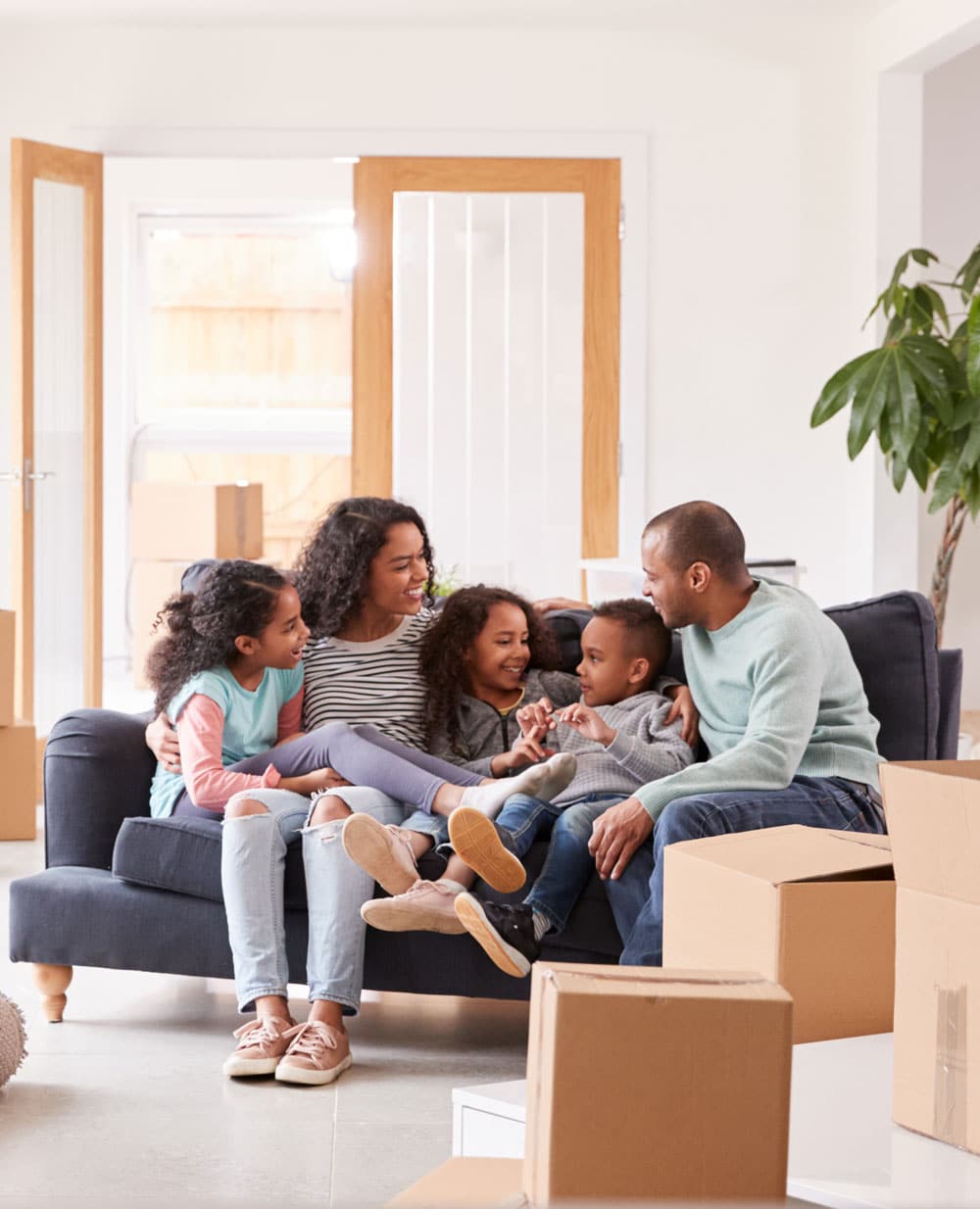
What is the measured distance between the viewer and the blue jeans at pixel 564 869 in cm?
270

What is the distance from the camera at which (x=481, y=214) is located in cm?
582

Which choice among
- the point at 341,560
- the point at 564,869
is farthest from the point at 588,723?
the point at 341,560

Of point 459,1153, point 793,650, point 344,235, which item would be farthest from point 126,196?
point 459,1153

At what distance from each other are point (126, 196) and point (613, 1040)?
7905mm

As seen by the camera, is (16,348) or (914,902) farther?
(16,348)

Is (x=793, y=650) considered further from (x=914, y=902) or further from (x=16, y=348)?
(x=16, y=348)

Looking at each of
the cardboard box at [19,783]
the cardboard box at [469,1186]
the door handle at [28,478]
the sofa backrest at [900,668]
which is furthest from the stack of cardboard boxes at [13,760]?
the cardboard box at [469,1186]

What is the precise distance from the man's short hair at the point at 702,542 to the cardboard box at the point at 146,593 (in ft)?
16.8

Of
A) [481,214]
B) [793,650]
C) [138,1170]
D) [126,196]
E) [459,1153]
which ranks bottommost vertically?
[138,1170]

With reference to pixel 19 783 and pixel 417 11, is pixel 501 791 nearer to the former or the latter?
pixel 19 783

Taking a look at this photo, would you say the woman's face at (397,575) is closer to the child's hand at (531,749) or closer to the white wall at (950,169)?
the child's hand at (531,749)

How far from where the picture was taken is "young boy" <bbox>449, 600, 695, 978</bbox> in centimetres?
261

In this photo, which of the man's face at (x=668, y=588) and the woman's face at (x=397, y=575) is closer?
the man's face at (x=668, y=588)

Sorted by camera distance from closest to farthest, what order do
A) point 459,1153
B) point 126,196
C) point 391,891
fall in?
point 459,1153 → point 391,891 → point 126,196
